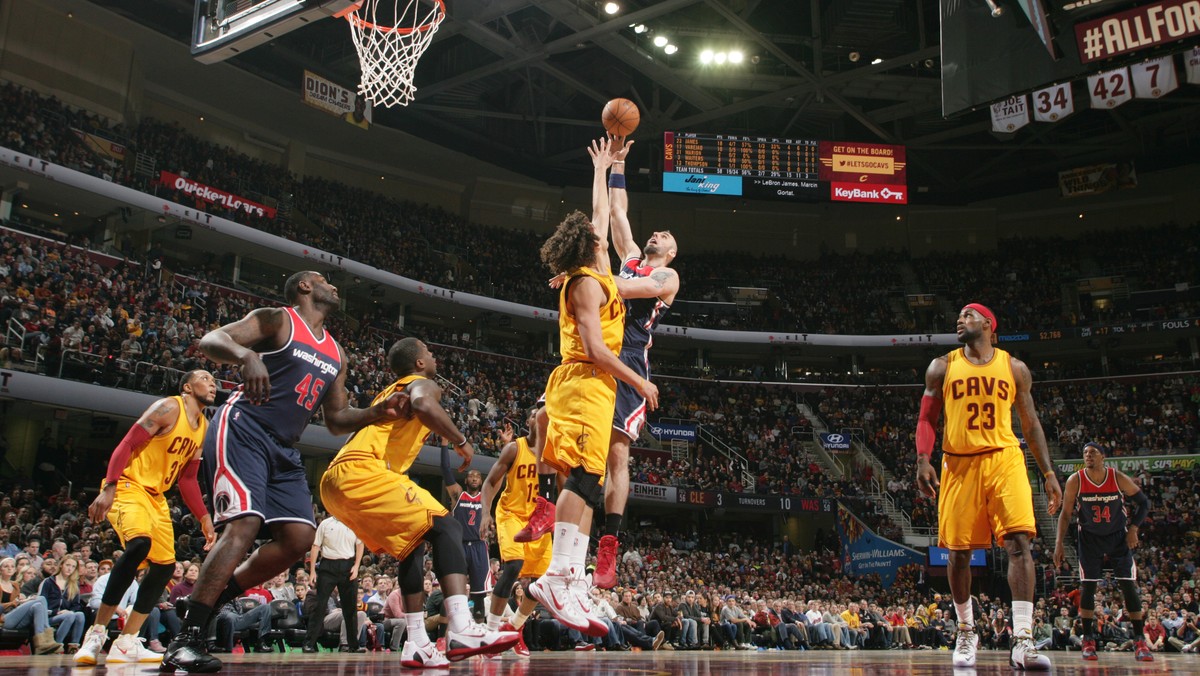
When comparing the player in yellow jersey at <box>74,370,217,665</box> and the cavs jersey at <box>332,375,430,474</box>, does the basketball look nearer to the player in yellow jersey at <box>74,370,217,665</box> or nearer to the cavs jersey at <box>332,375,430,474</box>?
the cavs jersey at <box>332,375,430,474</box>

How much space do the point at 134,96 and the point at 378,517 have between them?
2637cm

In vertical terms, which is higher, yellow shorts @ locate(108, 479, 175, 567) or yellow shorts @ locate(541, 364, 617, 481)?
yellow shorts @ locate(541, 364, 617, 481)

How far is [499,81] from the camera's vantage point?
31094mm

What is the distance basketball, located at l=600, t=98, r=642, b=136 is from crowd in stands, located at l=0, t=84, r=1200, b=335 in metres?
20.6

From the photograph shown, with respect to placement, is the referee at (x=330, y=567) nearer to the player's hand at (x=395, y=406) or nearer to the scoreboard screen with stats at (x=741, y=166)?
the player's hand at (x=395, y=406)

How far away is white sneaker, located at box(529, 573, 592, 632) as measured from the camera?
4730 millimetres

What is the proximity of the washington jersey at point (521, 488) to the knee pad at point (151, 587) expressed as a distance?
3.07 metres

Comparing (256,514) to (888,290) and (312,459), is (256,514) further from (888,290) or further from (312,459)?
(888,290)

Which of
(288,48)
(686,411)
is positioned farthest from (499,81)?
(686,411)

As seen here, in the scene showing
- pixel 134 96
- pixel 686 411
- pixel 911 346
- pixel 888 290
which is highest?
pixel 134 96

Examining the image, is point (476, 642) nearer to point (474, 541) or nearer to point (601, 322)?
point (601, 322)

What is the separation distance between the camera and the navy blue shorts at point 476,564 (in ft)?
29.2

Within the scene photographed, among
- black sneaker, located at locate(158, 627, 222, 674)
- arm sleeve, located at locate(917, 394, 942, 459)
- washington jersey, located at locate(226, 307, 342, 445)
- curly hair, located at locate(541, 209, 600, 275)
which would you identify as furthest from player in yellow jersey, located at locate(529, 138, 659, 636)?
arm sleeve, located at locate(917, 394, 942, 459)

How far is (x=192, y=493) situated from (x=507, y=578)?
2.54 meters
